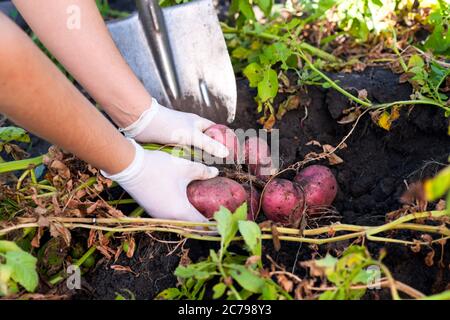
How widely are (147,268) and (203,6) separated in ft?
3.69

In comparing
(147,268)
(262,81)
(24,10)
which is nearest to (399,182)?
(262,81)

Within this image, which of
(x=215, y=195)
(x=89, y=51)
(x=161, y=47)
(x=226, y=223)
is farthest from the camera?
(x=161, y=47)

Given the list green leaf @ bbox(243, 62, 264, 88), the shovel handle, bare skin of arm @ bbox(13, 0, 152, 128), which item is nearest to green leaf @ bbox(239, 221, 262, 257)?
bare skin of arm @ bbox(13, 0, 152, 128)

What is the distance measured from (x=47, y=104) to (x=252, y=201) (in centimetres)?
71

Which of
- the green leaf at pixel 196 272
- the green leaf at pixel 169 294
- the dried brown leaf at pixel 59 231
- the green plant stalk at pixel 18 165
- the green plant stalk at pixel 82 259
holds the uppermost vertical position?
the green plant stalk at pixel 18 165

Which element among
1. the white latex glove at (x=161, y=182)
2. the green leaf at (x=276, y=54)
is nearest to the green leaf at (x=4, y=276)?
the white latex glove at (x=161, y=182)

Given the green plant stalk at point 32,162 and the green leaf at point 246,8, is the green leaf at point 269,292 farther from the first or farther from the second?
the green leaf at point 246,8

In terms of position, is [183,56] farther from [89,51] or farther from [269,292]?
[269,292]

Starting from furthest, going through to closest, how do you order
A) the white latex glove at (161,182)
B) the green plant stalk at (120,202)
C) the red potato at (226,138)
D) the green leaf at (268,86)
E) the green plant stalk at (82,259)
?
1. the green leaf at (268,86)
2. the red potato at (226,138)
3. the green plant stalk at (120,202)
4. the white latex glove at (161,182)
5. the green plant stalk at (82,259)

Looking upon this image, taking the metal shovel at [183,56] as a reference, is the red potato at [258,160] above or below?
below

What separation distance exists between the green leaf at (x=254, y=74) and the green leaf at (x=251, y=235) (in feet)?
2.89

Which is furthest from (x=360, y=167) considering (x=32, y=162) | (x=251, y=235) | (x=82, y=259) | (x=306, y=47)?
(x=32, y=162)

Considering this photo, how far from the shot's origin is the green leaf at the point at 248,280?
4.02 feet

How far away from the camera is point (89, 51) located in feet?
5.92
